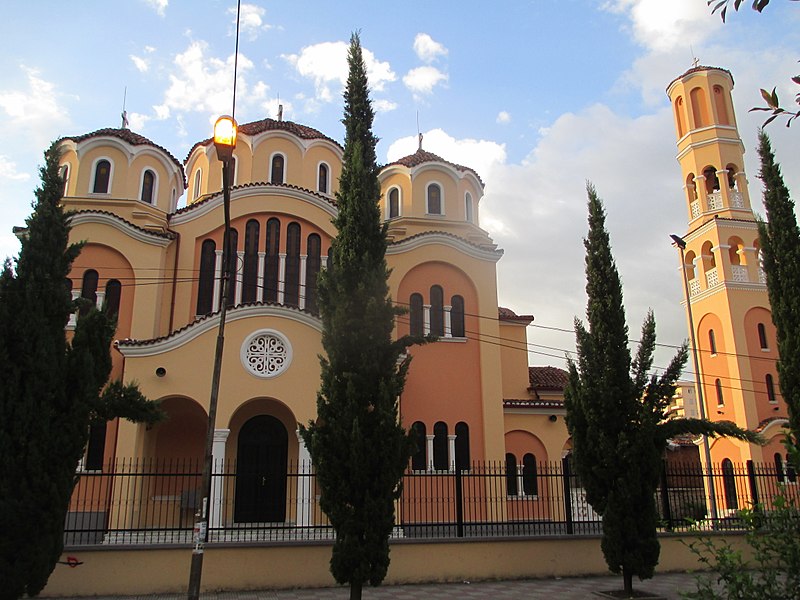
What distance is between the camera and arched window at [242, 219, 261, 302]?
19328 mm

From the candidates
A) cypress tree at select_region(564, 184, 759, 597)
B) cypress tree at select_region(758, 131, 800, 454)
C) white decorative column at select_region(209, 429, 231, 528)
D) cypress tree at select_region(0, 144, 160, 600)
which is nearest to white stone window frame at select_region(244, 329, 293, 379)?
white decorative column at select_region(209, 429, 231, 528)

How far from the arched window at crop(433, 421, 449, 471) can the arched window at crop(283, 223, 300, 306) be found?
18.4 feet

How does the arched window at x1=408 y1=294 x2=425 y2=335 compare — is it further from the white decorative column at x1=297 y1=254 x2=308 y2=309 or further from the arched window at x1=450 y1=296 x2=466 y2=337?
the white decorative column at x1=297 y1=254 x2=308 y2=309

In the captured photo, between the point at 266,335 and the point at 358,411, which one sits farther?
the point at 266,335

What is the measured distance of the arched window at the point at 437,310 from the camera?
65.7 ft

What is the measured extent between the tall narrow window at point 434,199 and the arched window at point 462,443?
7822mm

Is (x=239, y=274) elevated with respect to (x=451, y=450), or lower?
elevated

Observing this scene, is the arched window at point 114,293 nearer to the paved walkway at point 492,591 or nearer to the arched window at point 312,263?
the arched window at point 312,263

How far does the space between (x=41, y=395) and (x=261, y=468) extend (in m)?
8.86

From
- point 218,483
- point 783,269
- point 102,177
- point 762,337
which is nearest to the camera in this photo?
point 783,269

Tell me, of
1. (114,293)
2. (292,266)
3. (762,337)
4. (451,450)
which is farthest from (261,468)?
(762,337)

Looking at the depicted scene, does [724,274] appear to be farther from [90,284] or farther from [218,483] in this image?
[90,284]

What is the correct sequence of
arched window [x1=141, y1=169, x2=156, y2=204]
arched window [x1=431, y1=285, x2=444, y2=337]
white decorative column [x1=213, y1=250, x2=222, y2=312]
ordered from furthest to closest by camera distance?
1. arched window [x1=141, y1=169, x2=156, y2=204]
2. arched window [x1=431, y1=285, x2=444, y2=337]
3. white decorative column [x1=213, y1=250, x2=222, y2=312]

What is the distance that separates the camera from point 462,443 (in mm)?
19031
